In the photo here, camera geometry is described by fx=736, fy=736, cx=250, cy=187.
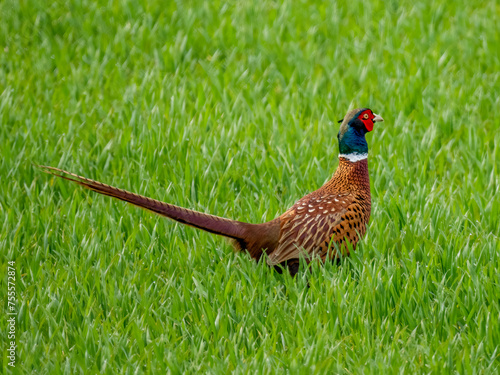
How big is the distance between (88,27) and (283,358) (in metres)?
4.82

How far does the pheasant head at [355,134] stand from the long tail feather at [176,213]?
0.71m

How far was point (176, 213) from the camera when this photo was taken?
11.7 ft

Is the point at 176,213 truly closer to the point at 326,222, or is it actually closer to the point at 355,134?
the point at 326,222

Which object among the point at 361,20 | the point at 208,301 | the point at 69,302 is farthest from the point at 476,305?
the point at 361,20

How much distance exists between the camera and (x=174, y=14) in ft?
23.9

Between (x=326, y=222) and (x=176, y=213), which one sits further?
(x=326, y=222)

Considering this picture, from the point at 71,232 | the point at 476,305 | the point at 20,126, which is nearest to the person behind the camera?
the point at 476,305

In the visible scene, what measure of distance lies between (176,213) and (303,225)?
25.4 inches

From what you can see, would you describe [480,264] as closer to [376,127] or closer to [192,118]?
[376,127]

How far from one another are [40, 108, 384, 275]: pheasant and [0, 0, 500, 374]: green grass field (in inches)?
3.7

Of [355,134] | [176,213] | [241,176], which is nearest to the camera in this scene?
[176,213]

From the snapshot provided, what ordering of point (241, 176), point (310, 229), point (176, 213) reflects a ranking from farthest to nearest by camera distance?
→ point (241, 176) < point (310, 229) < point (176, 213)

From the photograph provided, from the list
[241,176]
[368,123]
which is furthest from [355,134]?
[241,176]

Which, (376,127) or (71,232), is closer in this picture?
(71,232)
